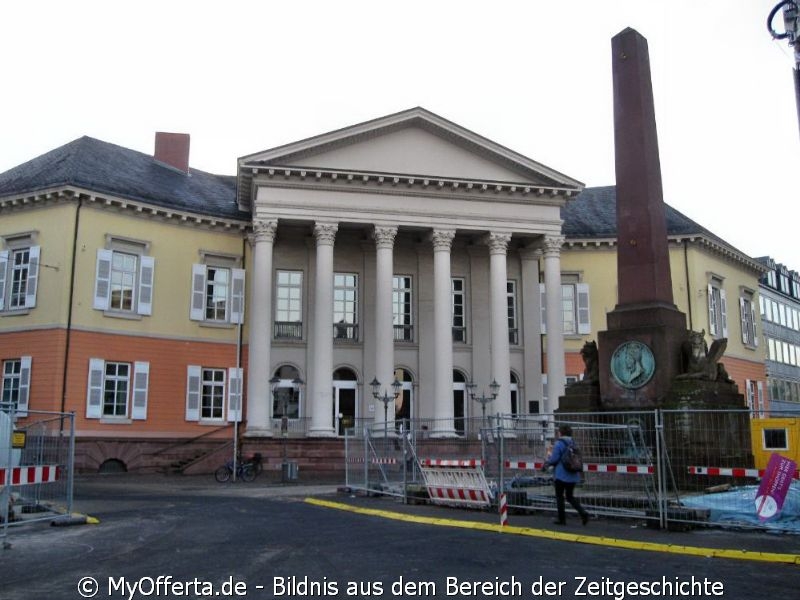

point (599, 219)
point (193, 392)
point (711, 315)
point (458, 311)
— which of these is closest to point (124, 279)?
point (193, 392)

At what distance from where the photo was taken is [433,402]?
105ft

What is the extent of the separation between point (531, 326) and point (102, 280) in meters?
17.1

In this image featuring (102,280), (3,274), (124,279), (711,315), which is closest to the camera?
(102,280)

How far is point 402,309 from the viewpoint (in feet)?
109

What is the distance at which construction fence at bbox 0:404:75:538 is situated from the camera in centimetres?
1046

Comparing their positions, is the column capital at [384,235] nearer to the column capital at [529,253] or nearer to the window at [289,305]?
the window at [289,305]

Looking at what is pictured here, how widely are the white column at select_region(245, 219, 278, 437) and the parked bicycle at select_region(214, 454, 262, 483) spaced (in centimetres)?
194

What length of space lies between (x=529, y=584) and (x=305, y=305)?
25.9m

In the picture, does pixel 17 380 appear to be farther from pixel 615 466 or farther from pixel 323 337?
pixel 615 466

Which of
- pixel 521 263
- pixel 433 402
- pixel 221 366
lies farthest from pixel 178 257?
pixel 521 263

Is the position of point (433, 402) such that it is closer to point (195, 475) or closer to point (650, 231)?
point (195, 475)

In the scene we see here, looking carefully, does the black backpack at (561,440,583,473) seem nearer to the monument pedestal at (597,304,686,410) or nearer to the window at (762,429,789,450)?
the monument pedestal at (597,304,686,410)

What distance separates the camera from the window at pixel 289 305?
105 feet

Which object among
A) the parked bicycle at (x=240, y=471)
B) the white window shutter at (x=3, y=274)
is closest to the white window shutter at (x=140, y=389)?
the parked bicycle at (x=240, y=471)
